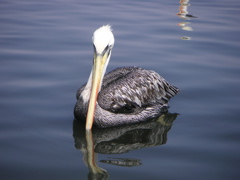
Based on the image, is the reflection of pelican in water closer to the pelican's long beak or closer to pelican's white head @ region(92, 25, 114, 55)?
the pelican's long beak

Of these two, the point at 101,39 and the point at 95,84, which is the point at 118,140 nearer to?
the point at 95,84

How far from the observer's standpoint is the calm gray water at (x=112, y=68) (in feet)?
13.5

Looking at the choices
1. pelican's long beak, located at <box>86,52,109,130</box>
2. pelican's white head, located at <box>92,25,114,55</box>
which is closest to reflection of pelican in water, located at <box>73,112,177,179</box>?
pelican's long beak, located at <box>86,52,109,130</box>

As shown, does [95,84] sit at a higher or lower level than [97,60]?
lower

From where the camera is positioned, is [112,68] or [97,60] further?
[112,68]

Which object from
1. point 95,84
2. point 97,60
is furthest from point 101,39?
point 95,84

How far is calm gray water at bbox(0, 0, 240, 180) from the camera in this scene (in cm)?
410

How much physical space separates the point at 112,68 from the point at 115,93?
58.2 inches

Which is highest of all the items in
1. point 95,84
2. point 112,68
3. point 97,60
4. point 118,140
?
point 97,60

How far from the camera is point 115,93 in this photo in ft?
16.7

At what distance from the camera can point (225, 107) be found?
539cm

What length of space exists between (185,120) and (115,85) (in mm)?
917

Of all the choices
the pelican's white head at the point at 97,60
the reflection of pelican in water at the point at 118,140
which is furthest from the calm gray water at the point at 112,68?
the pelican's white head at the point at 97,60

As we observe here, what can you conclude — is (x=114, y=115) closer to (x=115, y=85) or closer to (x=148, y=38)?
(x=115, y=85)
